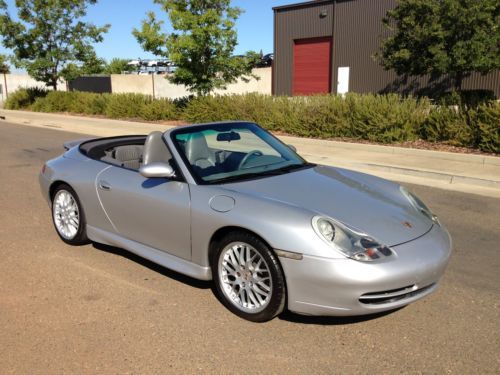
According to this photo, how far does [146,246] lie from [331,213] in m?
1.69

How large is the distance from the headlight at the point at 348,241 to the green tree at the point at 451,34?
563 inches

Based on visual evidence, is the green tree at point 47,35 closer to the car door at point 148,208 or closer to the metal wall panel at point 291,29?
the metal wall panel at point 291,29

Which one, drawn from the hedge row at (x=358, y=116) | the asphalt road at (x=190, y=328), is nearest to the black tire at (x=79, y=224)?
the asphalt road at (x=190, y=328)

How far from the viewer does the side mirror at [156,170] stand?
3854 mm

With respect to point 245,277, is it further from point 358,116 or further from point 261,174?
point 358,116

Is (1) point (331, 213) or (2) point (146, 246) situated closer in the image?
Answer: (1) point (331, 213)

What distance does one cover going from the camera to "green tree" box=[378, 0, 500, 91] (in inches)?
599

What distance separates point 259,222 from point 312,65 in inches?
1142

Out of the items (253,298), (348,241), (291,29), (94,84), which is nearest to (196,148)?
(253,298)

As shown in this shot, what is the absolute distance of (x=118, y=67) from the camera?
51062mm

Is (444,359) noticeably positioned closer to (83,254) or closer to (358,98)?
(83,254)

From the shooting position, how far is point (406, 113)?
494 inches

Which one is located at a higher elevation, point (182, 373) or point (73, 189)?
point (73, 189)

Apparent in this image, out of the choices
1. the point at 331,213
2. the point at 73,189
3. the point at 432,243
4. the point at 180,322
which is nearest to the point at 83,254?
the point at 73,189
